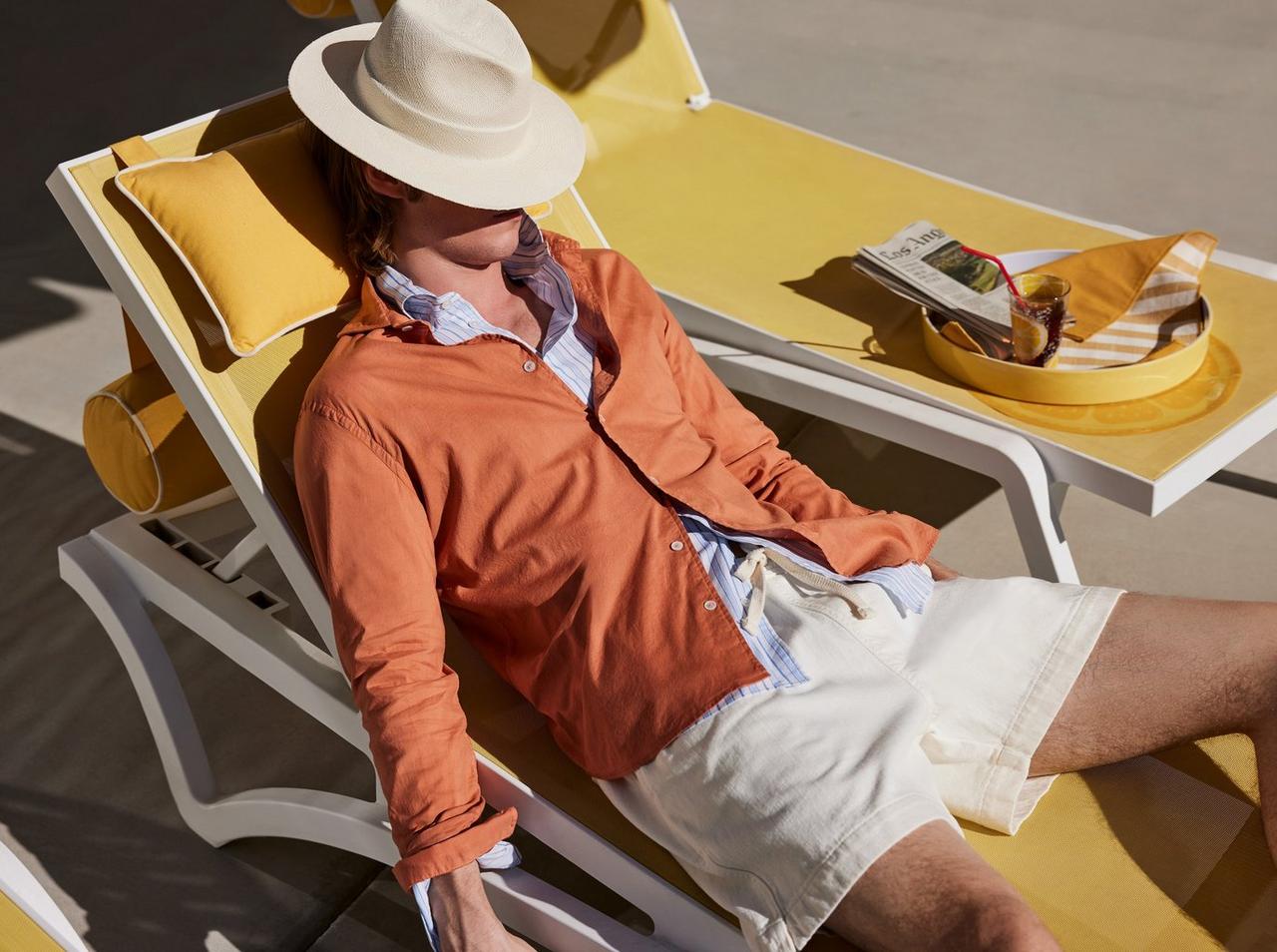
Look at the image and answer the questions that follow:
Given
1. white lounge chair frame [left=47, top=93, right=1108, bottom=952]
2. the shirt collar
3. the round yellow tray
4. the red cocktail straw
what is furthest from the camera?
the red cocktail straw

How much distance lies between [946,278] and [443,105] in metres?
1.30

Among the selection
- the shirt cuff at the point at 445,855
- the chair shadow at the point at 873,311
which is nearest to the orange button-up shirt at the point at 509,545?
the shirt cuff at the point at 445,855

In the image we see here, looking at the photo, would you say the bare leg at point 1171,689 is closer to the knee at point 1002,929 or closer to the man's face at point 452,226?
the knee at point 1002,929

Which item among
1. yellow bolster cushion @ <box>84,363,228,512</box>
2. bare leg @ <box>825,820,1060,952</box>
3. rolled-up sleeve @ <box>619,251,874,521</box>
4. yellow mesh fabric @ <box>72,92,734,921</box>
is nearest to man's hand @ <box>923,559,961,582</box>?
rolled-up sleeve @ <box>619,251,874,521</box>

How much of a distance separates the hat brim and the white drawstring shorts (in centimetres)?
63

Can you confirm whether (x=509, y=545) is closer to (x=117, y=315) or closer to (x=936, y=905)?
(x=936, y=905)

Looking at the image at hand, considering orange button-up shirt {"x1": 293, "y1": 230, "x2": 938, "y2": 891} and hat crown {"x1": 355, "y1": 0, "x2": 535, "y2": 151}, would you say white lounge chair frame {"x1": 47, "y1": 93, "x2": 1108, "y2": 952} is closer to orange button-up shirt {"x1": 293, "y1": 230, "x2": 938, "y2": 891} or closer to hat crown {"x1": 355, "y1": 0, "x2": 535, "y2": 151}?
orange button-up shirt {"x1": 293, "y1": 230, "x2": 938, "y2": 891}

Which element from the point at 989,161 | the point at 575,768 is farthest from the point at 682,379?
the point at 989,161

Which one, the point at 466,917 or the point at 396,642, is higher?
the point at 396,642

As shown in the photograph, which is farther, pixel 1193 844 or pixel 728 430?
pixel 728 430

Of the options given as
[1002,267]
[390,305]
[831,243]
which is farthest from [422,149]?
[831,243]

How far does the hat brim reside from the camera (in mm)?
1971

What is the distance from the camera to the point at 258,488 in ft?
6.88

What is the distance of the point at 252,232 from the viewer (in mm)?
2160
